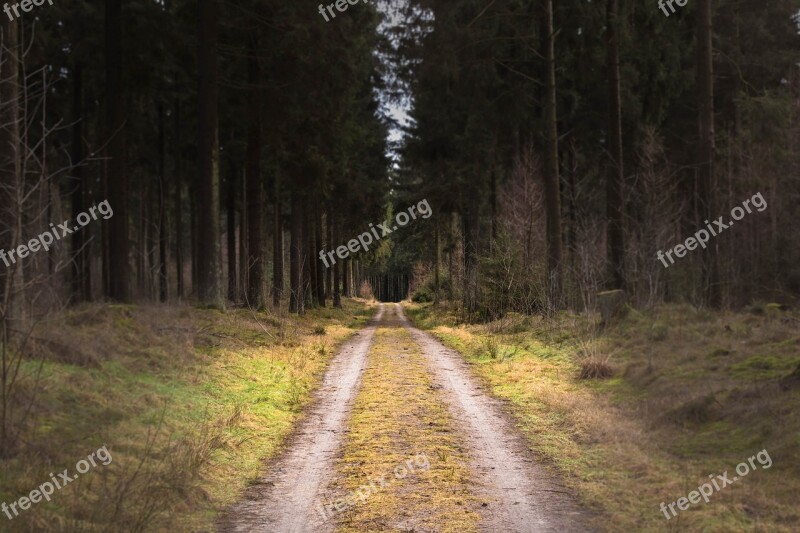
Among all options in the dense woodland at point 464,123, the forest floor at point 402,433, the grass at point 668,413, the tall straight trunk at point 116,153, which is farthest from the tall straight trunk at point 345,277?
the forest floor at point 402,433

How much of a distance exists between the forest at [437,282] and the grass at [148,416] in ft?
0.14

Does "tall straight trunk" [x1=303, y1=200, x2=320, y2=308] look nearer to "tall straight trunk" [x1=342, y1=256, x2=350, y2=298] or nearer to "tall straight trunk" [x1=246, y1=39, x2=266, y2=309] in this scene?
"tall straight trunk" [x1=246, y1=39, x2=266, y2=309]

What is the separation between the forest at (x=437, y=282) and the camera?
18.0 feet

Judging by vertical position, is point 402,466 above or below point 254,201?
below

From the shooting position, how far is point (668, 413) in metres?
7.64

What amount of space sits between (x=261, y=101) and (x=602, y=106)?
1324cm

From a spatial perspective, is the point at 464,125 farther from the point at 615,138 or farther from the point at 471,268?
the point at 615,138

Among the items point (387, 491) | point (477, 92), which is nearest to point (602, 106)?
point (477, 92)

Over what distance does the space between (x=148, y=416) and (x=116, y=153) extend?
12144mm

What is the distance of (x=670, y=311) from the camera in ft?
48.5

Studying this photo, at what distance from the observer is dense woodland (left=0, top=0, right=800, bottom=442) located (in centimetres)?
1617

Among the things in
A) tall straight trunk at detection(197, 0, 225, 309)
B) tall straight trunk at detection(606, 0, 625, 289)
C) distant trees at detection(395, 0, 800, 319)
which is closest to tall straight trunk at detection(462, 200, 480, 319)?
distant trees at detection(395, 0, 800, 319)

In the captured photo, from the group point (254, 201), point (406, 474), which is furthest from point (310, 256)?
point (406, 474)

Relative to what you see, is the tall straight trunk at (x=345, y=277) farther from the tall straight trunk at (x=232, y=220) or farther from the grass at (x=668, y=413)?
the grass at (x=668, y=413)
